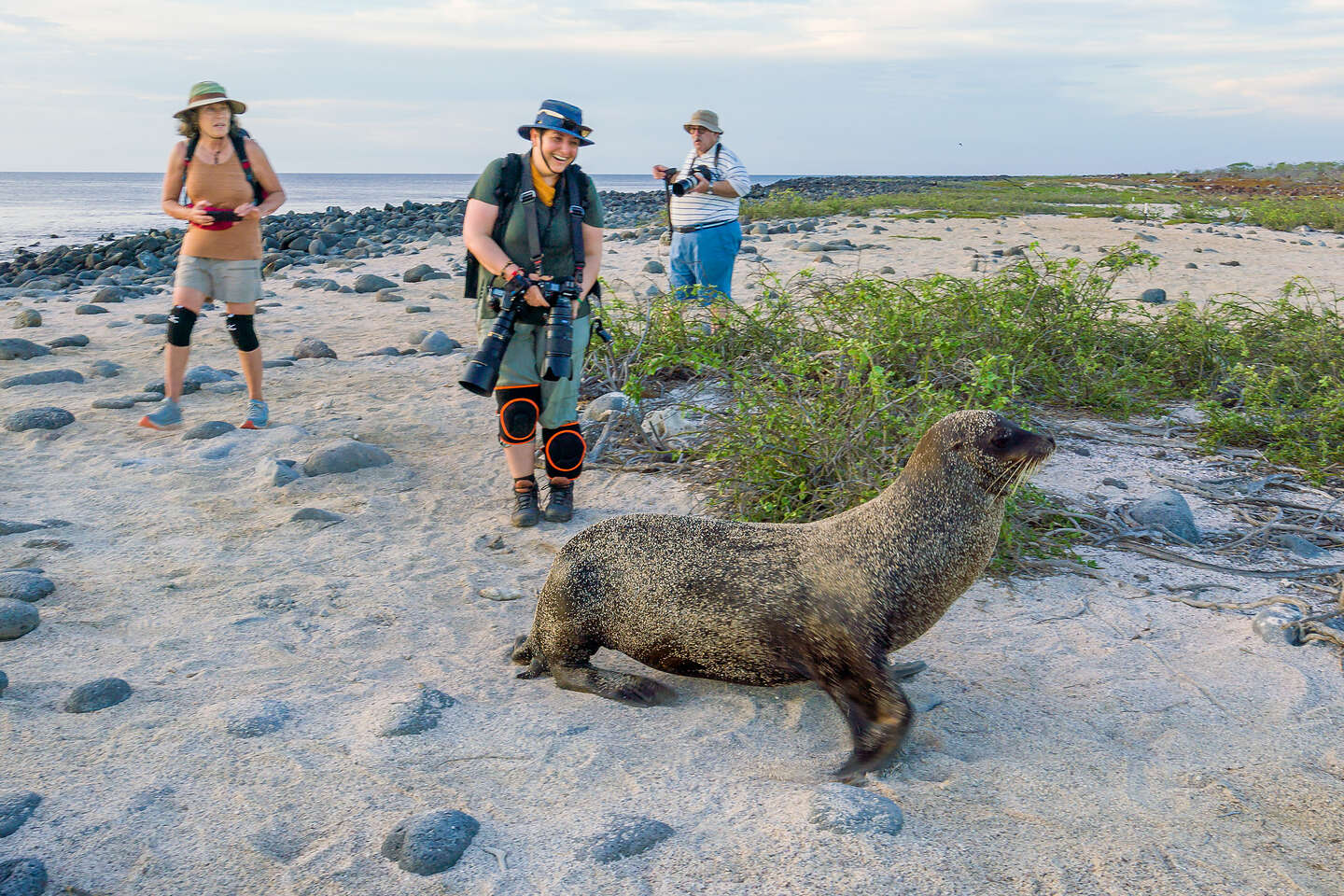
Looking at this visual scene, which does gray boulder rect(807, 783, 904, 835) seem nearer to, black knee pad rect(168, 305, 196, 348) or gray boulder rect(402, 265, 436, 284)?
black knee pad rect(168, 305, 196, 348)

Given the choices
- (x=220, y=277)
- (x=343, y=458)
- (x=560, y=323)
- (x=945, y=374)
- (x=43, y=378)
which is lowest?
(x=343, y=458)

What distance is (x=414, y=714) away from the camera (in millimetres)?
3139

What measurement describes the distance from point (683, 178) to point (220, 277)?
364cm

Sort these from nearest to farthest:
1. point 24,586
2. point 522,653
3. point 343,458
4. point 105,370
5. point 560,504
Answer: point 522,653, point 24,586, point 560,504, point 343,458, point 105,370

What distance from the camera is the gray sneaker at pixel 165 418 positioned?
6594 millimetres

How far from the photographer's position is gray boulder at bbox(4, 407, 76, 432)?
260 inches

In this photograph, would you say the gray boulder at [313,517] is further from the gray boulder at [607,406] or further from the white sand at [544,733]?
the gray boulder at [607,406]

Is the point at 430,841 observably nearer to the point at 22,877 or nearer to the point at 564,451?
the point at 22,877

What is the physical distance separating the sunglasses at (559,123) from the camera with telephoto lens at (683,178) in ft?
11.0

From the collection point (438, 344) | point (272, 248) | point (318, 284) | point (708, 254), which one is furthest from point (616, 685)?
point (272, 248)

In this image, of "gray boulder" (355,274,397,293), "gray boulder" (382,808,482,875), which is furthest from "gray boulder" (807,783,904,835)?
"gray boulder" (355,274,397,293)

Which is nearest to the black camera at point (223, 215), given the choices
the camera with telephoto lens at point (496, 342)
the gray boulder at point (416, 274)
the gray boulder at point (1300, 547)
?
the camera with telephoto lens at point (496, 342)

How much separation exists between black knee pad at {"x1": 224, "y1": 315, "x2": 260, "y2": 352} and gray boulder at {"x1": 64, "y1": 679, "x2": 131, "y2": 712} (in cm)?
373

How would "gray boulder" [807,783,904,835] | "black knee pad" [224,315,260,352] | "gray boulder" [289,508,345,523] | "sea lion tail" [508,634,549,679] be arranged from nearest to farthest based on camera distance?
"gray boulder" [807,783,904,835] → "sea lion tail" [508,634,549,679] → "gray boulder" [289,508,345,523] → "black knee pad" [224,315,260,352]
